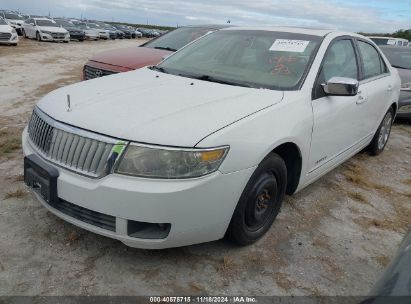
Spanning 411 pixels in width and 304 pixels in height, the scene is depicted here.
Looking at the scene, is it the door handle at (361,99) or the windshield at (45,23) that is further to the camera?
the windshield at (45,23)

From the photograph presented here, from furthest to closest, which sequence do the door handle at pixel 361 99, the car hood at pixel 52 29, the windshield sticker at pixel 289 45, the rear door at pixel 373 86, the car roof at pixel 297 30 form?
the car hood at pixel 52 29 → the rear door at pixel 373 86 → the door handle at pixel 361 99 → the car roof at pixel 297 30 → the windshield sticker at pixel 289 45

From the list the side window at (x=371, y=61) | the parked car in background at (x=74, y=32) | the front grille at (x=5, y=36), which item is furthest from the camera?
the parked car in background at (x=74, y=32)

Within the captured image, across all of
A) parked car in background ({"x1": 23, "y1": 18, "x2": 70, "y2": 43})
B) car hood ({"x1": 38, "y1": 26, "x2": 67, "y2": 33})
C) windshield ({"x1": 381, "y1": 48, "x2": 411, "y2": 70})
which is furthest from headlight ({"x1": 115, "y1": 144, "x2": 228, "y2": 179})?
car hood ({"x1": 38, "y1": 26, "x2": 67, "y2": 33})

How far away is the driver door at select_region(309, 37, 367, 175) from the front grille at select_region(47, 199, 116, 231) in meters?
1.78

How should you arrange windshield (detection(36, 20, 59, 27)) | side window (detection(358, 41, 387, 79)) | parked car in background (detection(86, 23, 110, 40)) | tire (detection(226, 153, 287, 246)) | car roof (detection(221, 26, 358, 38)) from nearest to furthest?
tire (detection(226, 153, 287, 246))
car roof (detection(221, 26, 358, 38))
side window (detection(358, 41, 387, 79))
windshield (detection(36, 20, 59, 27))
parked car in background (detection(86, 23, 110, 40))

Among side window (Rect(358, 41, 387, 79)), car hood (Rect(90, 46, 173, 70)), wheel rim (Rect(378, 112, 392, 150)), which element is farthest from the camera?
car hood (Rect(90, 46, 173, 70))

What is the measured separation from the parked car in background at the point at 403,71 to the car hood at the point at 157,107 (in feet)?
17.9

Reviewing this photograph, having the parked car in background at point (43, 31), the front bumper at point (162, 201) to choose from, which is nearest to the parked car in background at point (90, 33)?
the parked car in background at point (43, 31)

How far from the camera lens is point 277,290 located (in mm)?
2604

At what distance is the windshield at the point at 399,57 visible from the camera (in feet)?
28.2

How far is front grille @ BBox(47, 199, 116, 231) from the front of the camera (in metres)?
2.51

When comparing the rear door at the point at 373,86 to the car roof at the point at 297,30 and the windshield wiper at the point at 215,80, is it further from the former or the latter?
the windshield wiper at the point at 215,80

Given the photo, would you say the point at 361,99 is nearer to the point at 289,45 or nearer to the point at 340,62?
the point at 340,62

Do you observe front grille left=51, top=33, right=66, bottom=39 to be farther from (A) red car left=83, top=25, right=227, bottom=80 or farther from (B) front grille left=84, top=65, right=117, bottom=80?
(B) front grille left=84, top=65, right=117, bottom=80
